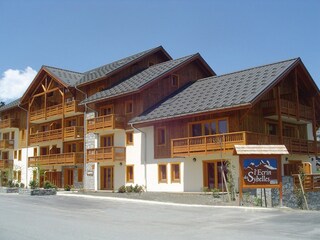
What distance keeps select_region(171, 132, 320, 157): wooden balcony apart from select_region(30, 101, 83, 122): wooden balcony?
13.9 metres

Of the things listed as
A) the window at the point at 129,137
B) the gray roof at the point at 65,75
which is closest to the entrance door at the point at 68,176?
the gray roof at the point at 65,75

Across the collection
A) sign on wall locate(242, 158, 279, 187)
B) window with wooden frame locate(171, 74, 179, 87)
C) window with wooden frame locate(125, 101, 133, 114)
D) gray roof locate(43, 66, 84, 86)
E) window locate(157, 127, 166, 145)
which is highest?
gray roof locate(43, 66, 84, 86)

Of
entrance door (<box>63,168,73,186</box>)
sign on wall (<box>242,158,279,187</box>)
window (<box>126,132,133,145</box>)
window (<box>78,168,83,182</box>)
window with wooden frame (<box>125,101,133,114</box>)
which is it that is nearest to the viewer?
sign on wall (<box>242,158,279,187</box>)

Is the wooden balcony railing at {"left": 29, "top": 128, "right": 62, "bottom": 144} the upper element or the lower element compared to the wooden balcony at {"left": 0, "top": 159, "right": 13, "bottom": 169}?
upper

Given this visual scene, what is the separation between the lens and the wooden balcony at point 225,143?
26.8 meters

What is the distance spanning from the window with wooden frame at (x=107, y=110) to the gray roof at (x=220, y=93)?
436 centimetres

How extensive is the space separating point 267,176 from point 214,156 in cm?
867

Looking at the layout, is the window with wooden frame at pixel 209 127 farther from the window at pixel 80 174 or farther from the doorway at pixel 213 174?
the window at pixel 80 174

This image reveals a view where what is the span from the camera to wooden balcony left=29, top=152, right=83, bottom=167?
129 feet

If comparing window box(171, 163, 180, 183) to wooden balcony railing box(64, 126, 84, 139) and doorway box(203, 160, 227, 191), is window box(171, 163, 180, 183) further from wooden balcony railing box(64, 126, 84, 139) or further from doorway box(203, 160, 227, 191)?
wooden balcony railing box(64, 126, 84, 139)

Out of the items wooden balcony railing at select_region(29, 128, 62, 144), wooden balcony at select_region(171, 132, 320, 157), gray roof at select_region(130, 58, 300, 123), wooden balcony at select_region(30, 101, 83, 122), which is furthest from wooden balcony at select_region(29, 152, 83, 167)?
wooden balcony at select_region(171, 132, 320, 157)

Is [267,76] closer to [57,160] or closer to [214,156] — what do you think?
[214,156]

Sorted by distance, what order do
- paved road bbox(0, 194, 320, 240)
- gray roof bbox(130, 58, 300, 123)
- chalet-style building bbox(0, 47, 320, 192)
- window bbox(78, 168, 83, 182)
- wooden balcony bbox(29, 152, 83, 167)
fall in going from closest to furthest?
1. paved road bbox(0, 194, 320, 240)
2. gray roof bbox(130, 58, 300, 123)
3. chalet-style building bbox(0, 47, 320, 192)
4. wooden balcony bbox(29, 152, 83, 167)
5. window bbox(78, 168, 83, 182)

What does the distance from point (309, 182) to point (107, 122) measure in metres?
17.4
